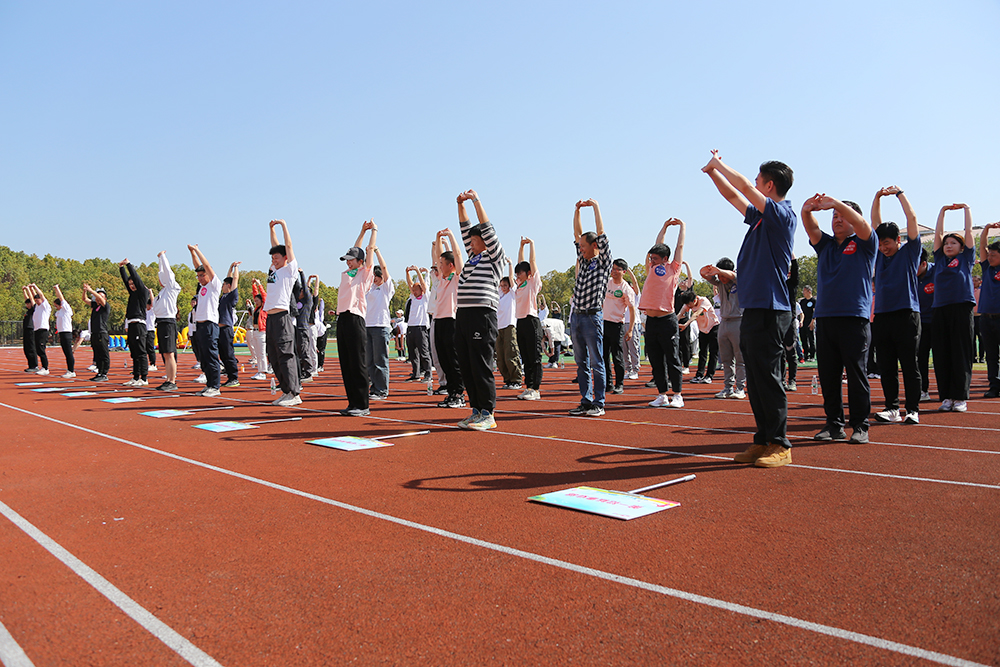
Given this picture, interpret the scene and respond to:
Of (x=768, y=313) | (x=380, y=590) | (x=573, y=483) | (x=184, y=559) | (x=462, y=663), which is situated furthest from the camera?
(x=768, y=313)

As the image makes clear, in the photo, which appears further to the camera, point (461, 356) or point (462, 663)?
point (461, 356)

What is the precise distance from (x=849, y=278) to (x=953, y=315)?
3476mm

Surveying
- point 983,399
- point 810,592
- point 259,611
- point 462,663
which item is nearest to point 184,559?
point 259,611

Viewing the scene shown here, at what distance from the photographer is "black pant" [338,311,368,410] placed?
9094mm

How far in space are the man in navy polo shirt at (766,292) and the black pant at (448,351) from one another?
201 inches

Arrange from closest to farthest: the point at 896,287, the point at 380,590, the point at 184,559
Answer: the point at 380,590 → the point at 184,559 → the point at 896,287

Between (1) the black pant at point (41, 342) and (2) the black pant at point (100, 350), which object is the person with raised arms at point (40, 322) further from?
(2) the black pant at point (100, 350)

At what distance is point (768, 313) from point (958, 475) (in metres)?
1.71

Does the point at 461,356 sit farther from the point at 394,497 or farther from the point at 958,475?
the point at 958,475

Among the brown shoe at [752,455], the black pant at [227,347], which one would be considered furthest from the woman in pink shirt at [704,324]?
the black pant at [227,347]

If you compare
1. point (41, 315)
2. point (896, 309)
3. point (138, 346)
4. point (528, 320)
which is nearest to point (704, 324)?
point (528, 320)

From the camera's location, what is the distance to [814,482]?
470cm

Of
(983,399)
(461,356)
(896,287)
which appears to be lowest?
(983,399)

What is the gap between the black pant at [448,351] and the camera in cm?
983
